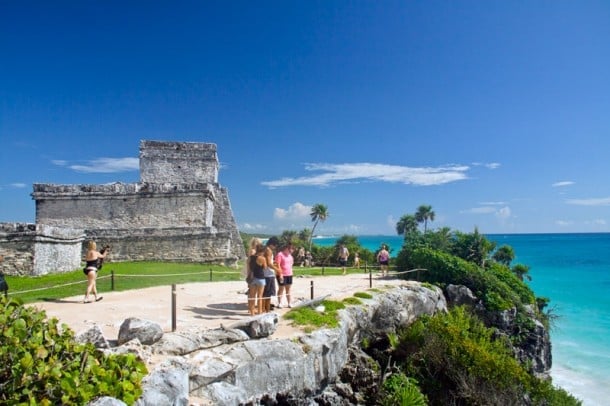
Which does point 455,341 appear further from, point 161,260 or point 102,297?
point 161,260

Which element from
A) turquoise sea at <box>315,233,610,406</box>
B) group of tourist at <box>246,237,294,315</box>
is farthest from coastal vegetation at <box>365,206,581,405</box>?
group of tourist at <box>246,237,294,315</box>

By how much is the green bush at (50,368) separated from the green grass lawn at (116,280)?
13.6 ft

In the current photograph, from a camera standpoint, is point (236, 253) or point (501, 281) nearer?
point (501, 281)

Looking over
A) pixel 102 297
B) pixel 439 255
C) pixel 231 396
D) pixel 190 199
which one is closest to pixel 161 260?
pixel 190 199

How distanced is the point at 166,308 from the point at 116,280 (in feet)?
14.6

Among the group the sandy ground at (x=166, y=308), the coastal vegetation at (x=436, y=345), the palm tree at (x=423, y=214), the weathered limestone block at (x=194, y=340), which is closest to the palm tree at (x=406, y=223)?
the palm tree at (x=423, y=214)

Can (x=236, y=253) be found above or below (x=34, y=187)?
below

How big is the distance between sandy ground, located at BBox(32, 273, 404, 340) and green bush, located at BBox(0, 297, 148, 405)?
2283 millimetres

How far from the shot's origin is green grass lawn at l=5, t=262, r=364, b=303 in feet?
32.4

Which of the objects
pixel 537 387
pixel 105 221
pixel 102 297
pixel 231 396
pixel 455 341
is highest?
pixel 105 221

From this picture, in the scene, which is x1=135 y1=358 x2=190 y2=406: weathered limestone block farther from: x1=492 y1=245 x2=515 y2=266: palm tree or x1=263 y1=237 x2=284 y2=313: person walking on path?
x1=492 y1=245 x2=515 y2=266: palm tree

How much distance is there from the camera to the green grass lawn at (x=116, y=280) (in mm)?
9867

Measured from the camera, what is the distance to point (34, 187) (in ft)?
58.3

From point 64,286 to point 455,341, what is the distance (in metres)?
10.9
